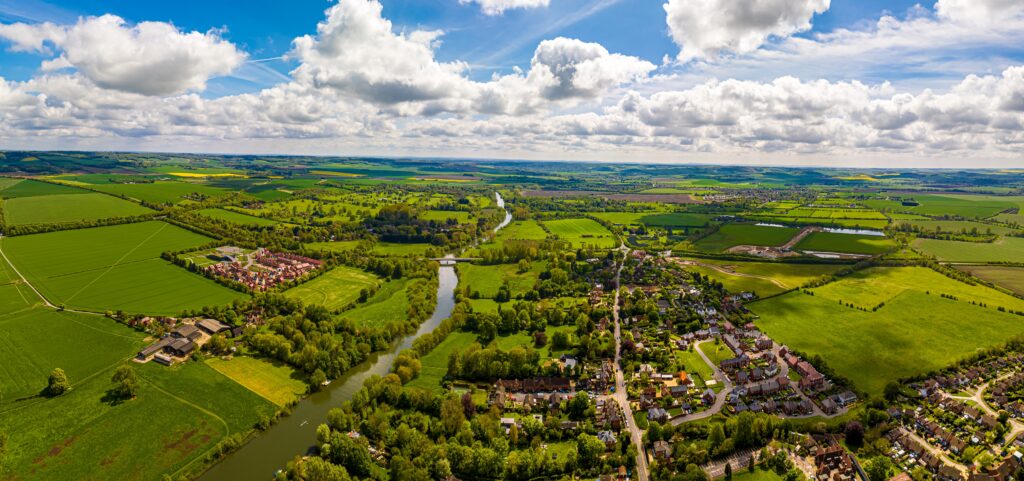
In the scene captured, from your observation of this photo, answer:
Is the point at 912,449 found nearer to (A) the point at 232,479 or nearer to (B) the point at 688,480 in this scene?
(B) the point at 688,480

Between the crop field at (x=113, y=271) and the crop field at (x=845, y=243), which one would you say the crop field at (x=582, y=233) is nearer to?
the crop field at (x=845, y=243)

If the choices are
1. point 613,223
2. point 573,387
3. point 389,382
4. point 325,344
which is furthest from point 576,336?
point 613,223

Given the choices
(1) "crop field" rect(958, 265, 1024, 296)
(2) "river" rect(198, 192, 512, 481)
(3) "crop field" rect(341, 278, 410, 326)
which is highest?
(1) "crop field" rect(958, 265, 1024, 296)

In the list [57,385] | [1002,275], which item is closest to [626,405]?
[57,385]

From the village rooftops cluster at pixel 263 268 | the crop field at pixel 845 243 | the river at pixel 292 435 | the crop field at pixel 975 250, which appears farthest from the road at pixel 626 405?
the crop field at pixel 975 250

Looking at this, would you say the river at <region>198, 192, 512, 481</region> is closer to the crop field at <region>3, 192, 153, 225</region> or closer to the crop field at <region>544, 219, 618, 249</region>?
the crop field at <region>544, 219, 618, 249</region>

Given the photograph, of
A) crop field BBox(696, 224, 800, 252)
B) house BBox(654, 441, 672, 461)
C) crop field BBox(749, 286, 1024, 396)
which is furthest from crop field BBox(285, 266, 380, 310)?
crop field BBox(696, 224, 800, 252)

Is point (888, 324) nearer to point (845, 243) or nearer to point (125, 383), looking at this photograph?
point (845, 243)
